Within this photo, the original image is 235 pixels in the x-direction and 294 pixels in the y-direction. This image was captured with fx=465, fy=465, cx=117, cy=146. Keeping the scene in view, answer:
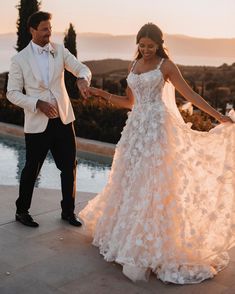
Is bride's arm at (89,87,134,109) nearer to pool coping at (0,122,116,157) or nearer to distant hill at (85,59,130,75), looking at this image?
pool coping at (0,122,116,157)

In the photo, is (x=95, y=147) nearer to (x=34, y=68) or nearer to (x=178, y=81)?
(x=34, y=68)

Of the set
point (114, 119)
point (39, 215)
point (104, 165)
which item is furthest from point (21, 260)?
point (114, 119)

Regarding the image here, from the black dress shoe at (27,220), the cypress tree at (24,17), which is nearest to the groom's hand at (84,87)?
the black dress shoe at (27,220)

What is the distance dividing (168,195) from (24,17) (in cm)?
1148

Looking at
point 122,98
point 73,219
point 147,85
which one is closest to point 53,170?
point 73,219

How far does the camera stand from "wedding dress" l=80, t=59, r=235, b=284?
325cm

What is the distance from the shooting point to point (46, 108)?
3.80 meters

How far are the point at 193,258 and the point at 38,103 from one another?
174 cm

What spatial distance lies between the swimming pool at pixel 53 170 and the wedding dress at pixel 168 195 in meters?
2.94

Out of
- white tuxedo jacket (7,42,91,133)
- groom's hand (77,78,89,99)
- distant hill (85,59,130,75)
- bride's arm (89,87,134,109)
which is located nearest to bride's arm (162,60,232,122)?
bride's arm (89,87,134,109)

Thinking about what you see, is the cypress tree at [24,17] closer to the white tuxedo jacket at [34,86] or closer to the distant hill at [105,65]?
the distant hill at [105,65]

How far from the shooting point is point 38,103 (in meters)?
3.83

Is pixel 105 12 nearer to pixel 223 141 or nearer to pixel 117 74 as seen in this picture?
pixel 223 141


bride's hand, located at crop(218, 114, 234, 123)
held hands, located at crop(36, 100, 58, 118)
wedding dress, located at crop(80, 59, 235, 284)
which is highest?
bride's hand, located at crop(218, 114, 234, 123)
